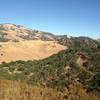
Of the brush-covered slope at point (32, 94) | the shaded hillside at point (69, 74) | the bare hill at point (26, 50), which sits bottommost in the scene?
the bare hill at point (26, 50)

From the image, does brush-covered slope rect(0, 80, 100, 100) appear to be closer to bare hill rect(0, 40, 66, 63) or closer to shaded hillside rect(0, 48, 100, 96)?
shaded hillside rect(0, 48, 100, 96)

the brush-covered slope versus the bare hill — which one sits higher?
the brush-covered slope

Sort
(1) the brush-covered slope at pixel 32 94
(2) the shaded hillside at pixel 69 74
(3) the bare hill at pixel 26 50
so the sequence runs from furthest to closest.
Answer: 1. (3) the bare hill at pixel 26 50
2. (2) the shaded hillside at pixel 69 74
3. (1) the brush-covered slope at pixel 32 94

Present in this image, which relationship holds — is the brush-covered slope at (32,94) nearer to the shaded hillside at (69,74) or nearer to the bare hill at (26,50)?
the shaded hillside at (69,74)

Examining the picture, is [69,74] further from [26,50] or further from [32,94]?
[26,50]

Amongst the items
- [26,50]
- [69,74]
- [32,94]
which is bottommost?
[26,50]

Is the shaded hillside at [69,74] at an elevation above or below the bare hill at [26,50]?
above

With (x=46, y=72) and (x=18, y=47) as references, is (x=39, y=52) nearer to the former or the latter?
(x=18, y=47)

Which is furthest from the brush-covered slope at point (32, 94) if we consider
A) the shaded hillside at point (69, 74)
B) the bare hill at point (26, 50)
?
the bare hill at point (26, 50)

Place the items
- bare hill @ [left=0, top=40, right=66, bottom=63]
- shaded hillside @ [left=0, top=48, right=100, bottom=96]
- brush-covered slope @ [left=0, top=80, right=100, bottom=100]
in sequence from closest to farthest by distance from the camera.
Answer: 1. brush-covered slope @ [left=0, top=80, right=100, bottom=100]
2. shaded hillside @ [left=0, top=48, right=100, bottom=96]
3. bare hill @ [left=0, top=40, right=66, bottom=63]

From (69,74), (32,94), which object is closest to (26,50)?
(69,74)

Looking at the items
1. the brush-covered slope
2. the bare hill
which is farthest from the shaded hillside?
the bare hill

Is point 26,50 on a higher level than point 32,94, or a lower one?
lower

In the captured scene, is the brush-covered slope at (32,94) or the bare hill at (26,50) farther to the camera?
the bare hill at (26,50)
